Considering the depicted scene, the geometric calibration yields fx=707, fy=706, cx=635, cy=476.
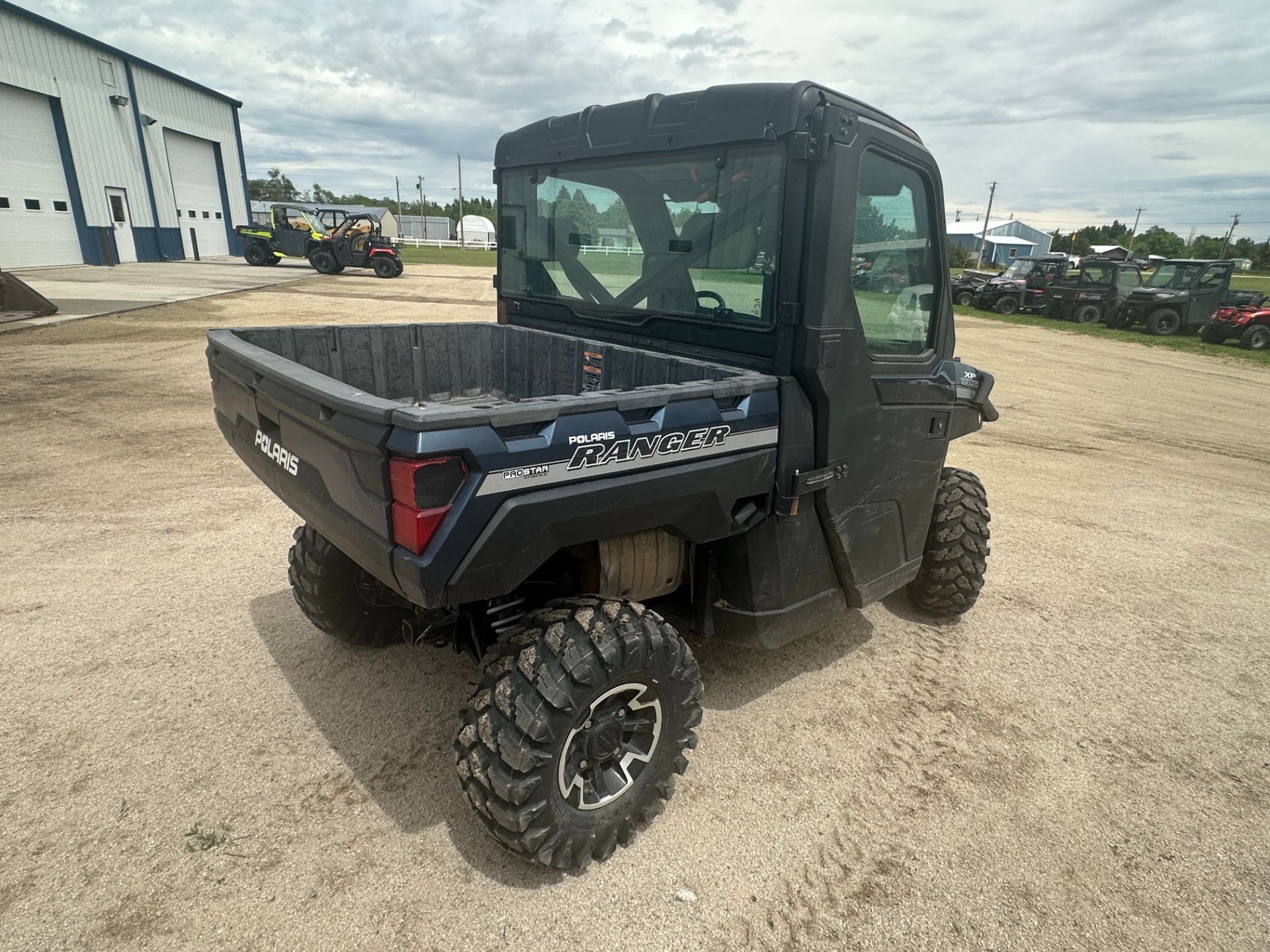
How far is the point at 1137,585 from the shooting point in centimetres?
455

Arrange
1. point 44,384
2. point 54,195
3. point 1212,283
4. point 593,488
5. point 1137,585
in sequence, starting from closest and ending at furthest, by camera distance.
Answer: point 593,488, point 1137,585, point 44,384, point 1212,283, point 54,195

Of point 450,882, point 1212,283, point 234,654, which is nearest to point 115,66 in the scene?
point 234,654

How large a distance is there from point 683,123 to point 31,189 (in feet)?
91.2

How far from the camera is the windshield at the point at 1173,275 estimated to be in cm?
2045

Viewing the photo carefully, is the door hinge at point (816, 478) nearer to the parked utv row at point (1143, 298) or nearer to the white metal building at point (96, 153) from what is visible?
the parked utv row at point (1143, 298)

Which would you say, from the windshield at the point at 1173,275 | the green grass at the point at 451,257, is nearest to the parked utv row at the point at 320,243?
the green grass at the point at 451,257

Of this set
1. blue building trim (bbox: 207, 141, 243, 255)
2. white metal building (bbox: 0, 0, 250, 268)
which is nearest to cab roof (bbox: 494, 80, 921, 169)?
white metal building (bbox: 0, 0, 250, 268)

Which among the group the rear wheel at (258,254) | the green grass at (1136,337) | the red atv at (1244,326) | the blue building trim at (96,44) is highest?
the blue building trim at (96,44)

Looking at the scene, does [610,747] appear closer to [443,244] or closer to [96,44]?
[96,44]

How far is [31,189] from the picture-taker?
2175cm

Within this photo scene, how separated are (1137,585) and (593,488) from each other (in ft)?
14.0

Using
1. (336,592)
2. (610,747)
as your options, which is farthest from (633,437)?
(336,592)

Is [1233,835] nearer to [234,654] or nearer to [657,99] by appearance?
[657,99]

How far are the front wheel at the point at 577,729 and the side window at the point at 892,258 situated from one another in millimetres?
1472
